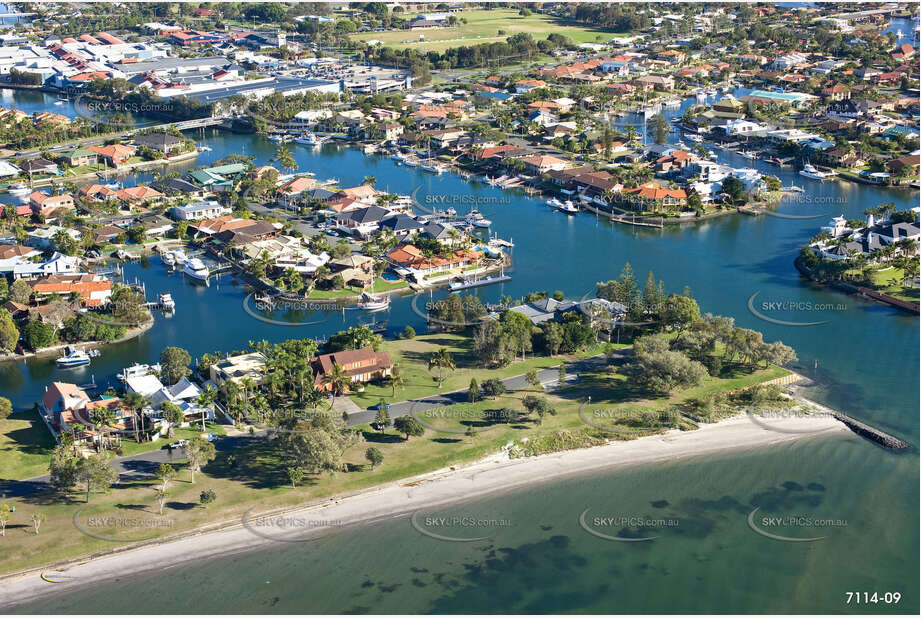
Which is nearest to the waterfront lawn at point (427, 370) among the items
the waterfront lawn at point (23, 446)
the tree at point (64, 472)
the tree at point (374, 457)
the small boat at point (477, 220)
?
the tree at point (374, 457)

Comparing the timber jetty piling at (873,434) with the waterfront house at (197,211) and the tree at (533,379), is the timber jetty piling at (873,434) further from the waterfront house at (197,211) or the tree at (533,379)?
the waterfront house at (197,211)

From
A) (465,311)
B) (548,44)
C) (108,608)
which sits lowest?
(108,608)

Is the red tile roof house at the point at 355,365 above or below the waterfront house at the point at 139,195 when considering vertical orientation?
below

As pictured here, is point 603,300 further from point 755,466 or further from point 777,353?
point 755,466

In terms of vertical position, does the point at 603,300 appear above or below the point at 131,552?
above

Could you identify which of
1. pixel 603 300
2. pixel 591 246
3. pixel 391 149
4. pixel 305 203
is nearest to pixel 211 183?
pixel 305 203

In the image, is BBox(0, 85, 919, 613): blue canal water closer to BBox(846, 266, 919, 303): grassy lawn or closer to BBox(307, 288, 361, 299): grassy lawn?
BBox(846, 266, 919, 303): grassy lawn

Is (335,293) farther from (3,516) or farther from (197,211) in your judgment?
(3,516)
